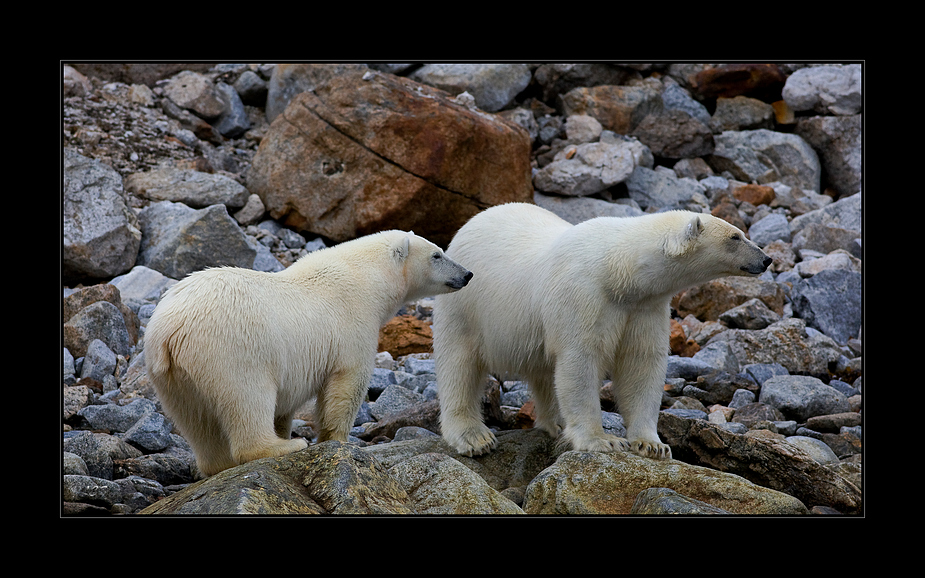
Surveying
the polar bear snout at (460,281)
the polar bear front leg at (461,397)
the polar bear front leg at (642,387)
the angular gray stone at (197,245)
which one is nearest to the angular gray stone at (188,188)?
the angular gray stone at (197,245)

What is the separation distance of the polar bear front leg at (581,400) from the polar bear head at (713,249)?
923 millimetres

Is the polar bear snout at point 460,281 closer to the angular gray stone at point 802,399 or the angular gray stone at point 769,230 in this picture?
the angular gray stone at point 802,399

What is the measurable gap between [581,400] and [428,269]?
1.53 m

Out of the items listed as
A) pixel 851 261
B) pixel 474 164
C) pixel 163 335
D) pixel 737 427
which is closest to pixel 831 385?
pixel 737 427

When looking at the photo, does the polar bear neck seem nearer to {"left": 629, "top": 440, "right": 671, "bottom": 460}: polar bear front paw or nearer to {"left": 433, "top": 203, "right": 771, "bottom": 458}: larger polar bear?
{"left": 433, "top": 203, "right": 771, "bottom": 458}: larger polar bear

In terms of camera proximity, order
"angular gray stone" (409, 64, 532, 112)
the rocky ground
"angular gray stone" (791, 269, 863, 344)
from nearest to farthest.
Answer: the rocky ground < "angular gray stone" (791, 269, 863, 344) < "angular gray stone" (409, 64, 532, 112)

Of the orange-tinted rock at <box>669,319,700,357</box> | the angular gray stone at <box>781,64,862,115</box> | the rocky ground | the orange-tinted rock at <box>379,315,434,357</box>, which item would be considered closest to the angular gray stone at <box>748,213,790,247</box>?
the rocky ground

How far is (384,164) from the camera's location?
12.4 metres

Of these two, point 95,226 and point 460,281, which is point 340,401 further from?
point 95,226

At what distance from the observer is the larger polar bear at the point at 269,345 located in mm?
5121

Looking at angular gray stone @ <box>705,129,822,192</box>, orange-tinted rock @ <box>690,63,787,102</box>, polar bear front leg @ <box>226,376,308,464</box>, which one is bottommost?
polar bear front leg @ <box>226,376,308,464</box>

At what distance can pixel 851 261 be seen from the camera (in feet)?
39.3

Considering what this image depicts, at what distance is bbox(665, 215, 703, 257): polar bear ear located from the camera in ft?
19.0

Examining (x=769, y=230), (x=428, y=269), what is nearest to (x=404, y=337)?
(x=428, y=269)
